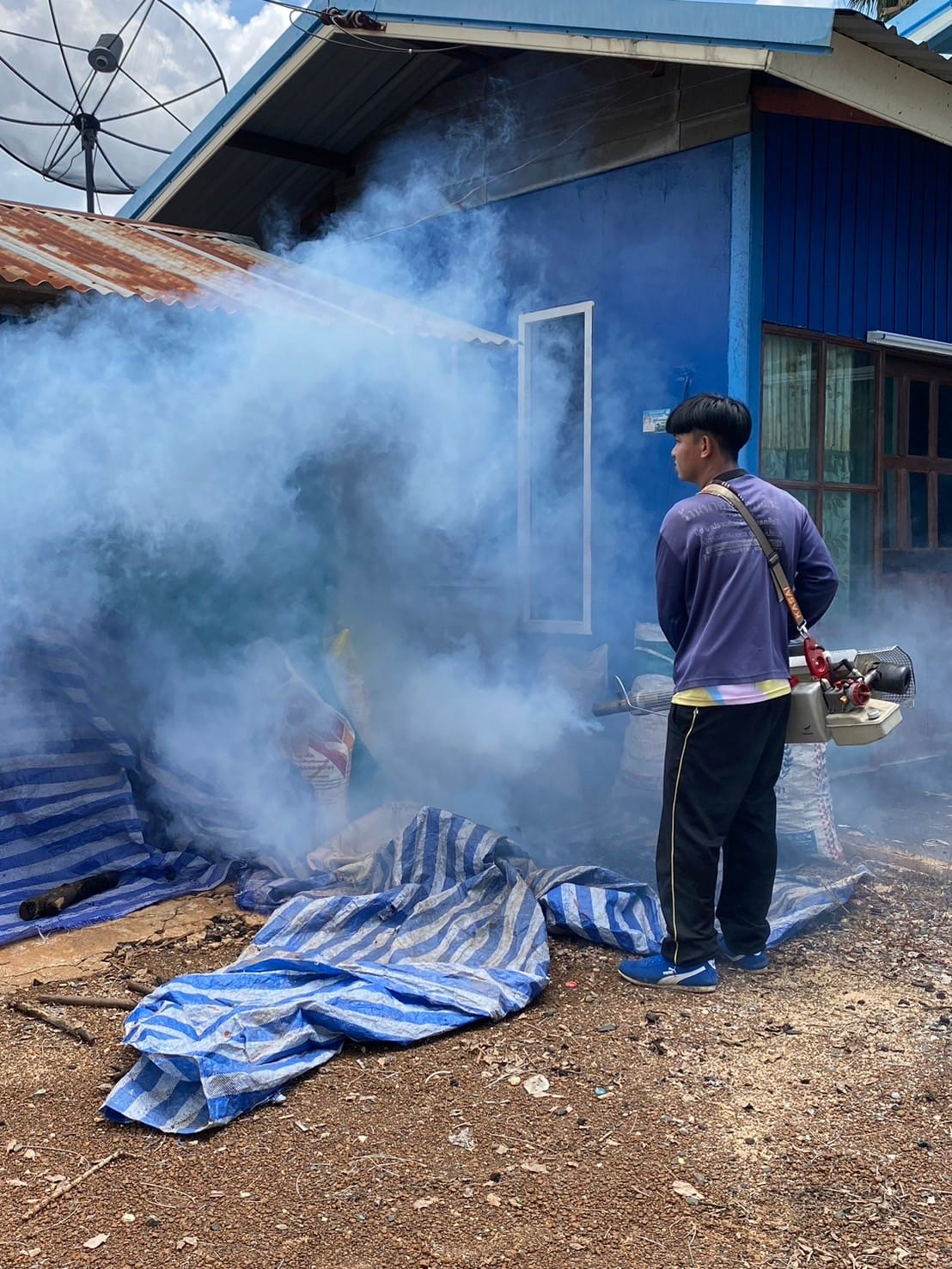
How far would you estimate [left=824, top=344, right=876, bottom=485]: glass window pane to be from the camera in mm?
6469

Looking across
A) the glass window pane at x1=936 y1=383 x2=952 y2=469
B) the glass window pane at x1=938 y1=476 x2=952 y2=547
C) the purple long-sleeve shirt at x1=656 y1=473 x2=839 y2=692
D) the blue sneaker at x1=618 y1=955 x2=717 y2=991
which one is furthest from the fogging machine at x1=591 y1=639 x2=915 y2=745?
the glass window pane at x1=936 y1=383 x2=952 y2=469

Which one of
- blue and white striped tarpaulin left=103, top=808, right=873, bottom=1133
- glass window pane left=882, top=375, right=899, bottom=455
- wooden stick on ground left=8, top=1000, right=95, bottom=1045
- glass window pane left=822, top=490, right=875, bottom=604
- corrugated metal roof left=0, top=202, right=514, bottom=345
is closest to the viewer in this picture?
blue and white striped tarpaulin left=103, top=808, right=873, bottom=1133

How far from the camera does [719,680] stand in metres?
3.64

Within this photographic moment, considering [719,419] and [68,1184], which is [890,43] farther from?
[68,1184]

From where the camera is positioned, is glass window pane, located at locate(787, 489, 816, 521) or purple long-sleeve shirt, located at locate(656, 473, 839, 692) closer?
purple long-sleeve shirt, located at locate(656, 473, 839, 692)

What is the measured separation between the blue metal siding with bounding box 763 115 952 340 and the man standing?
8.62 feet

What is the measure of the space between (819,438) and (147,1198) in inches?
216

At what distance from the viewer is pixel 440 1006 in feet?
11.4

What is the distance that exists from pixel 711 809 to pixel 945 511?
4.80m

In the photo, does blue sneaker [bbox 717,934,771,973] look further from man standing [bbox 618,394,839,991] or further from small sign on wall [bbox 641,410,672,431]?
small sign on wall [bbox 641,410,672,431]

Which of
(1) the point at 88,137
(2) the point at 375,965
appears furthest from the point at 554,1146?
(1) the point at 88,137

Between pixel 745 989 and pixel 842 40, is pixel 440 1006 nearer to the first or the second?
pixel 745 989

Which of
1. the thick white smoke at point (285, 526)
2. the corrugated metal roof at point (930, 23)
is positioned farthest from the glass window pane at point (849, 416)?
the corrugated metal roof at point (930, 23)

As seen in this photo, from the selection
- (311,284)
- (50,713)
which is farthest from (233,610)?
(311,284)
